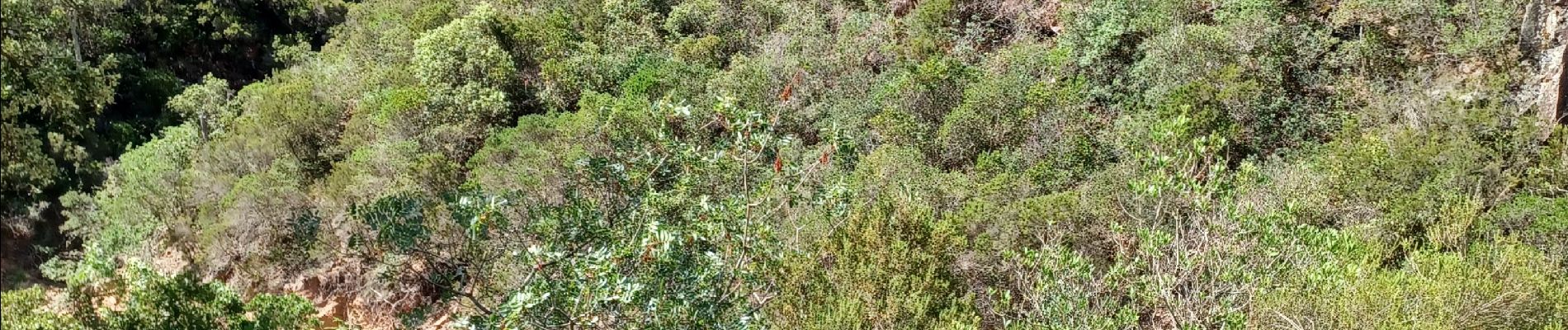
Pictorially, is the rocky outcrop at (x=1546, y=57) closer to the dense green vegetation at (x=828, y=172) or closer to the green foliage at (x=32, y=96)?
the dense green vegetation at (x=828, y=172)

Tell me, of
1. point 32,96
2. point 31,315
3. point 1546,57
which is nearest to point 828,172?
point 31,315

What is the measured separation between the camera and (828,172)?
52.4ft

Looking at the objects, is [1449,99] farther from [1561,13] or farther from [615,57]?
[615,57]

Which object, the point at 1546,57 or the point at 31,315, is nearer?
the point at 31,315

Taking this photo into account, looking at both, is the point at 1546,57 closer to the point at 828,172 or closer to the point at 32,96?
the point at 828,172

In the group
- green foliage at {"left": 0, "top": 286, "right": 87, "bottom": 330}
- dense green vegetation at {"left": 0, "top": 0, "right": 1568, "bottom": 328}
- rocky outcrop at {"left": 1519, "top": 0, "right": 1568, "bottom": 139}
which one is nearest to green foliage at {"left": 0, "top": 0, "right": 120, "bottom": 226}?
dense green vegetation at {"left": 0, "top": 0, "right": 1568, "bottom": 328}

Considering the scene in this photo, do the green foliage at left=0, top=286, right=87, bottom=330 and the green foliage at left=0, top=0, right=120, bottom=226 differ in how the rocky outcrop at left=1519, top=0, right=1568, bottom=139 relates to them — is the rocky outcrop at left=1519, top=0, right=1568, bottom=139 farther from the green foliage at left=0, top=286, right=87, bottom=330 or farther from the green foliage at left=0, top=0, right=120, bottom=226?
the green foliage at left=0, top=286, right=87, bottom=330

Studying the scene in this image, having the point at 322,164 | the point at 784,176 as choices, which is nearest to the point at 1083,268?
the point at 784,176

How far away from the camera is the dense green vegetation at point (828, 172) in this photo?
24.7 ft

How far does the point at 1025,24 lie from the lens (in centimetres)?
2284

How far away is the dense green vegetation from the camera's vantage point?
7531 millimetres

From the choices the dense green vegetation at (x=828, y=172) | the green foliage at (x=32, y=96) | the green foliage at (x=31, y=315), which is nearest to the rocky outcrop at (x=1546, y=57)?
the dense green vegetation at (x=828, y=172)

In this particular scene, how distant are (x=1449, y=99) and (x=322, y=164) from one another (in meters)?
26.7

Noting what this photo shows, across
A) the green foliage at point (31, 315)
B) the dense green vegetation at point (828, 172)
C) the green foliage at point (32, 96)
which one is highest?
the green foliage at point (32, 96)
